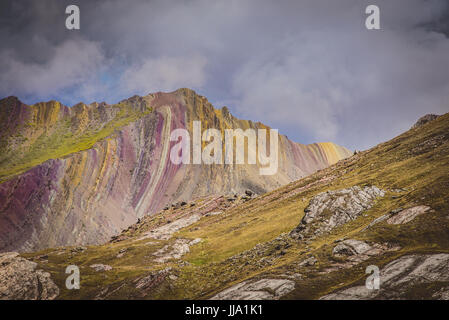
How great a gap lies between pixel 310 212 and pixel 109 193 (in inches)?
3247

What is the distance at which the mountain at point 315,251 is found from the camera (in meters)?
22.7

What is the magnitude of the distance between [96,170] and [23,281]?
7786 cm

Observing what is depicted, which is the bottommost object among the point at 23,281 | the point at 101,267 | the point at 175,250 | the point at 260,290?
the point at 260,290

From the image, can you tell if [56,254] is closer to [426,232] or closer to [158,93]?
[426,232]

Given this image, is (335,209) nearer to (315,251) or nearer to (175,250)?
(315,251)

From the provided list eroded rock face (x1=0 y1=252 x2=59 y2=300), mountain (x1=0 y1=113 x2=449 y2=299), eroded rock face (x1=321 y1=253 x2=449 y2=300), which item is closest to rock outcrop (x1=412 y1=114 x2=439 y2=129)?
mountain (x1=0 y1=113 x2=449 y2=299)

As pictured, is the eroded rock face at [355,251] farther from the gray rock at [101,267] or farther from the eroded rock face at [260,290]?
the gray rock at [101,267]

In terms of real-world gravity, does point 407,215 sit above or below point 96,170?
below

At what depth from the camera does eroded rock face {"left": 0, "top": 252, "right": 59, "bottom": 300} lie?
3187 centimetres

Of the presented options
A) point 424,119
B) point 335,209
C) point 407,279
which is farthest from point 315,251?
point 424,119

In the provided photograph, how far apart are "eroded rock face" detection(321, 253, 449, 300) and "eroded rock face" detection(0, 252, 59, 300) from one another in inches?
1096

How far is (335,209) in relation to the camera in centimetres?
3678
